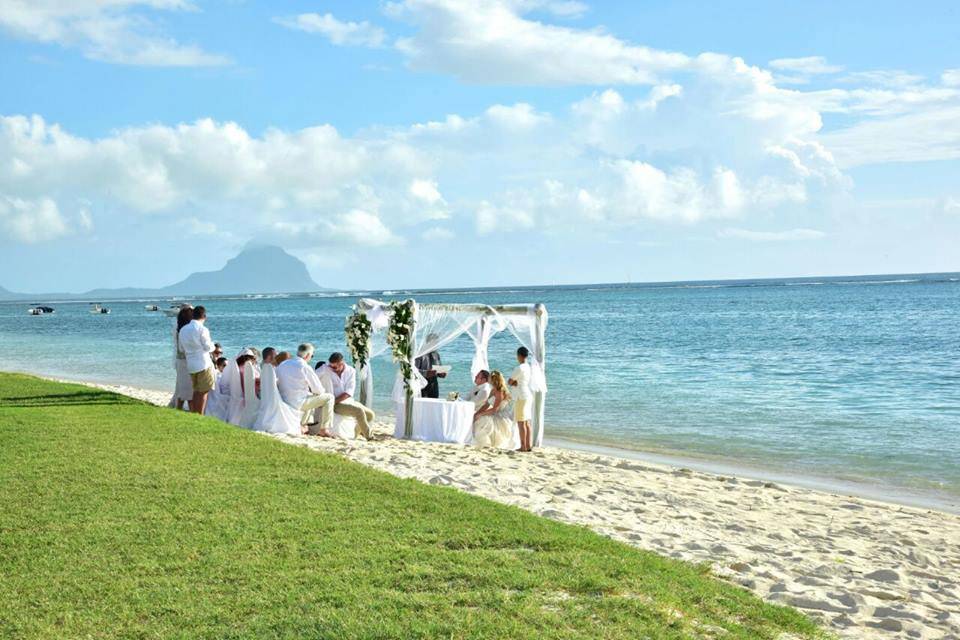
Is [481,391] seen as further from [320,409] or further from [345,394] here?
[320,409]

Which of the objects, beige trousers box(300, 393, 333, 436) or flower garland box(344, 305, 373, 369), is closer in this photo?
beige trousers box(300, 393, 333, 436)

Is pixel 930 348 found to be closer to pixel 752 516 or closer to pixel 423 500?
pixel 752 516


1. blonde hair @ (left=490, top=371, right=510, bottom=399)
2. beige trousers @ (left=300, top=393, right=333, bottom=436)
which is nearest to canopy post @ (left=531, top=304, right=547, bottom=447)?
blonde hair @ (left=490, top=371, right=510, bottom=399)

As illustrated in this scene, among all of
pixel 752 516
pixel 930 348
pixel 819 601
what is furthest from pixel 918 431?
pixel 930 348

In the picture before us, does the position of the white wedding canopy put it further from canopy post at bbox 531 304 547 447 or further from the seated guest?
the seated guest

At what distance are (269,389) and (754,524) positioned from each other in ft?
26.9

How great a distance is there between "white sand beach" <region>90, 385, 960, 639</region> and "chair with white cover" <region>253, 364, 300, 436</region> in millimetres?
704

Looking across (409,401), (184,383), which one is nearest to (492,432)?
(409,401)

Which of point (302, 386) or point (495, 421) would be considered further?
point (495, 421)

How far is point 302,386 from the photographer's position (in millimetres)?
15492

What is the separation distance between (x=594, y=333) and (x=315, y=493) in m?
50.7

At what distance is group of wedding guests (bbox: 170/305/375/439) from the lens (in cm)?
1535

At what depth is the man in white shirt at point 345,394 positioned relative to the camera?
16.0 metres

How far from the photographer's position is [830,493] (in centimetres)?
1361
